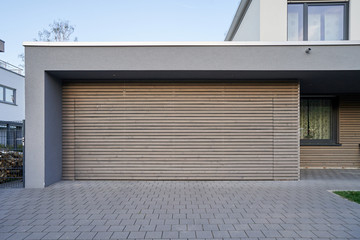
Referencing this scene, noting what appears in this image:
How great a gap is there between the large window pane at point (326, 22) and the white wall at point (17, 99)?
61.7 ft

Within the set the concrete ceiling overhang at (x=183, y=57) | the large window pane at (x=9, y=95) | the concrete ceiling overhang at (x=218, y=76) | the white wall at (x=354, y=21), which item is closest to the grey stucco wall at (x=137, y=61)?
the concrete ceiling overhang at (x=183, y=57)

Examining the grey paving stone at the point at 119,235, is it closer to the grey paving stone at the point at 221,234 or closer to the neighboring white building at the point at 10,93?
the grey paving stone at the point at 221,234

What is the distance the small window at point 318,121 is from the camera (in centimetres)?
961

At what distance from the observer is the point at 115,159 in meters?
7.12

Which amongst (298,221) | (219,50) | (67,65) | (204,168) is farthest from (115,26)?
(298,221)

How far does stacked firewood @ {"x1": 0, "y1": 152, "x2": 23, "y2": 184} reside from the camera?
22.3ft

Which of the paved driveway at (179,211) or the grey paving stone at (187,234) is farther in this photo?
the paved driveway at (179,211)

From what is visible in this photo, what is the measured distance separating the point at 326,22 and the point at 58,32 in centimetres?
1858

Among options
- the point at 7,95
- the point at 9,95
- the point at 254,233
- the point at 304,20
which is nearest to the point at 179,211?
the point at 254,233

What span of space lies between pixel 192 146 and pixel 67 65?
4.21 meters

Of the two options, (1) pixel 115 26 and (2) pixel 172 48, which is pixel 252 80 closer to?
(2) pixel 172 48

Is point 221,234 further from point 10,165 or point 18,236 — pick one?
point 10,165

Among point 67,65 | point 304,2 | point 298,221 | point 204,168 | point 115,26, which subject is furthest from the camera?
point 115,26

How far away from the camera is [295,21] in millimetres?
8406
